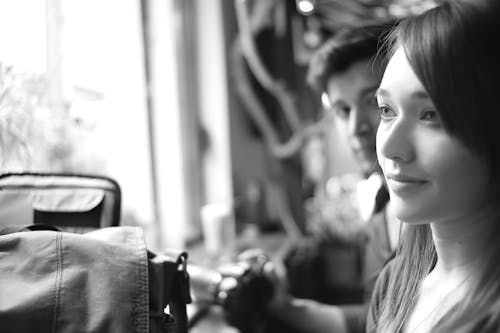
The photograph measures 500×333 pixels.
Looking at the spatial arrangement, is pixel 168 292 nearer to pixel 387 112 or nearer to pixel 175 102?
pixel 387 112

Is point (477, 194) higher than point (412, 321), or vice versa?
point (477, 194)

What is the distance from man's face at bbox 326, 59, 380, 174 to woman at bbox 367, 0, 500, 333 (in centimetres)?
46

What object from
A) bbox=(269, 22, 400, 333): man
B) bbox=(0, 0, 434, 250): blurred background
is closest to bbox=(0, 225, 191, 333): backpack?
bbox=(0, 0, 434, 250): blurred background

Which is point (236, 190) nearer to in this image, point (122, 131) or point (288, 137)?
point (288, 137)

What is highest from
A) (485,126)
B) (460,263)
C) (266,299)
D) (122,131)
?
(122,131)

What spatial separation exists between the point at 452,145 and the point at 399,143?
2.4 inches

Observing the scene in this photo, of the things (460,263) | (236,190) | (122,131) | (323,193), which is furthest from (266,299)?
(323,193)

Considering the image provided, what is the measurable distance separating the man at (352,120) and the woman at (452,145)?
0.45 meters

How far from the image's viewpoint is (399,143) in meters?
0.58

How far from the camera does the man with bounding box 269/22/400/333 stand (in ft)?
3.63

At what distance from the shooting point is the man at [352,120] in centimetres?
111

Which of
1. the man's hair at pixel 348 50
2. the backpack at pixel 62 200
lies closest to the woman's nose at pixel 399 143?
the backpack at pixel 62 200

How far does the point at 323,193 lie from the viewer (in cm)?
251

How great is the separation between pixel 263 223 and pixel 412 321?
61.9 inches
